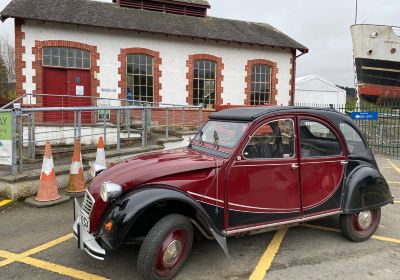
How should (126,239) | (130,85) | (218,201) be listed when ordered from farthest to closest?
(130,85) < (218,201) < (126,239)

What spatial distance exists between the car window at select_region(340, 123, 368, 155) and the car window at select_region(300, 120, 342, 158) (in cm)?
18

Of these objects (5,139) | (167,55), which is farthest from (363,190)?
(167,55)

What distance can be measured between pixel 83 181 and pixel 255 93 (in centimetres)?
1200

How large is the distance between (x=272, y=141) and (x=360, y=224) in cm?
180

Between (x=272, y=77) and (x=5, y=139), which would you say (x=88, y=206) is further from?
(x=272, y=77)

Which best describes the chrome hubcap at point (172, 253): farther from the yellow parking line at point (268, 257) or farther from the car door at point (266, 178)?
the yellow parking line at point (268, 257)

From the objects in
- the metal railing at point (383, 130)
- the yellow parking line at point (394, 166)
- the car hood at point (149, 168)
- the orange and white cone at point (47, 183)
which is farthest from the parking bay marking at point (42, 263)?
the metal railing at point (383, 130)

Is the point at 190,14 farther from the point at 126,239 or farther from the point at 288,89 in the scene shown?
the point at 126,239

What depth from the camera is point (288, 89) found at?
691 inches

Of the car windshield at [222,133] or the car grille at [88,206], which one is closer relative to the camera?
the car grille at [88,206]

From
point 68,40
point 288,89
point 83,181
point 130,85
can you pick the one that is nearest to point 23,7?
point 68,40

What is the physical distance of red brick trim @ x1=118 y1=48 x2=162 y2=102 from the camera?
1412 centimetres

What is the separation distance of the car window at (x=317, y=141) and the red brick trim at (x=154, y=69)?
10.9 metres

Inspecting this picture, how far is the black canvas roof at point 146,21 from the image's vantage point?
1280 centimetres
